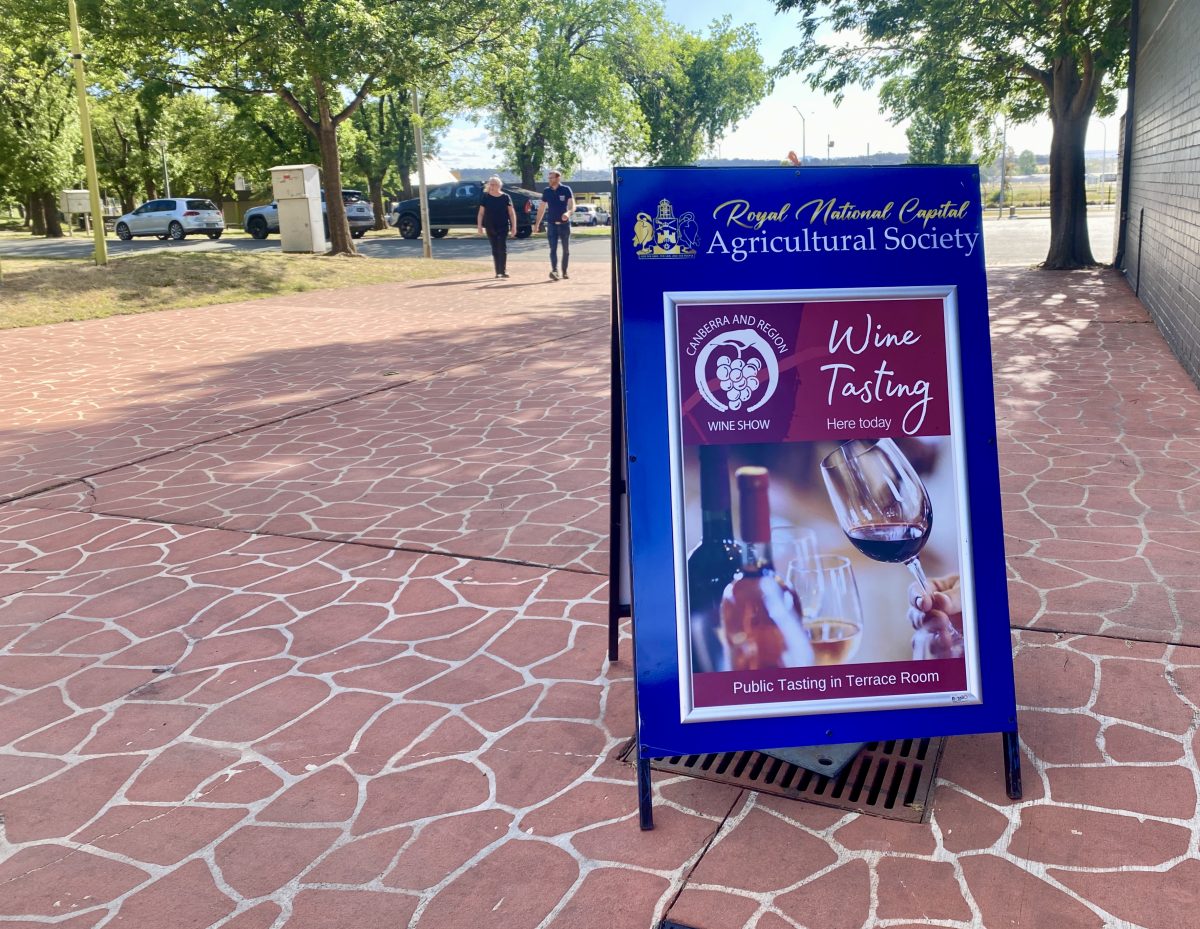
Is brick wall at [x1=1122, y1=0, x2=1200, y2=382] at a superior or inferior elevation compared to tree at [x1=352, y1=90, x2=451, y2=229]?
inferior

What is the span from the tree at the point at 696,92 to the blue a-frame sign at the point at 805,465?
170 ft

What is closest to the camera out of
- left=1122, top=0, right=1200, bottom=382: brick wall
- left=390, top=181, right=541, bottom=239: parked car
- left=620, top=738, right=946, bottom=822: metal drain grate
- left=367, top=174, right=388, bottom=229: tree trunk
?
left=620, top=738, right=946, bottom=822: metal drain grate

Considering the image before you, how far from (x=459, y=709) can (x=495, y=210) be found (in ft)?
49.3

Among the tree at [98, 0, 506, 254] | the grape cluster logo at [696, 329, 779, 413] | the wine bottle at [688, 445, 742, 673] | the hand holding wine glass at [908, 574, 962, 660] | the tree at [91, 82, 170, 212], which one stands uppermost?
the tree at [91, 82, 170, 212]

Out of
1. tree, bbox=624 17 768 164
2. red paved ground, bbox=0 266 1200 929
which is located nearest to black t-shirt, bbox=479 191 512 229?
red paved ground, bbox=0 266 1200 929

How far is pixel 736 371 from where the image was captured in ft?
8.12

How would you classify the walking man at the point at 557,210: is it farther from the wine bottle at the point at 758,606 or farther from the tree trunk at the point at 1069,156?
the wine bottle at the point at 758,606

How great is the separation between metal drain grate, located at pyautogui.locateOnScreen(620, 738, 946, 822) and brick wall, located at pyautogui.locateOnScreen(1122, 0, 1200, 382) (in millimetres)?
5659

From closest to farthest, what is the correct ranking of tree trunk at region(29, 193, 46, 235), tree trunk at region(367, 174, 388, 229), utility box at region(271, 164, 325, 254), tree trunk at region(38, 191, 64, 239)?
utility box at region(271, 164, 325, 254)
tree trunk at region(38, 191, 64, 239)
tree trunk at region(29, 193, 46, 235)
tree trunk at region(367, 174, 388, 229)

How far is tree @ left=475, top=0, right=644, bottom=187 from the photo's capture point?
39688mm

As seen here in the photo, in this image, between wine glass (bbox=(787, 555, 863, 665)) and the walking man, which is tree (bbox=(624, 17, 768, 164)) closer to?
the walking man

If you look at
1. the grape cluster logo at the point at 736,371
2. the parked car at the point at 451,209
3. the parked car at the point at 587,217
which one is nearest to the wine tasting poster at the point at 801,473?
the grape cluster logo at the point at 736,371

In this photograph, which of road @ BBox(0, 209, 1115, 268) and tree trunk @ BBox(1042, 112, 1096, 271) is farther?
road @ BBox(0, 209, 1115, 268)

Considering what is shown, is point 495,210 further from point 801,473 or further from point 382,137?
point 382,137
